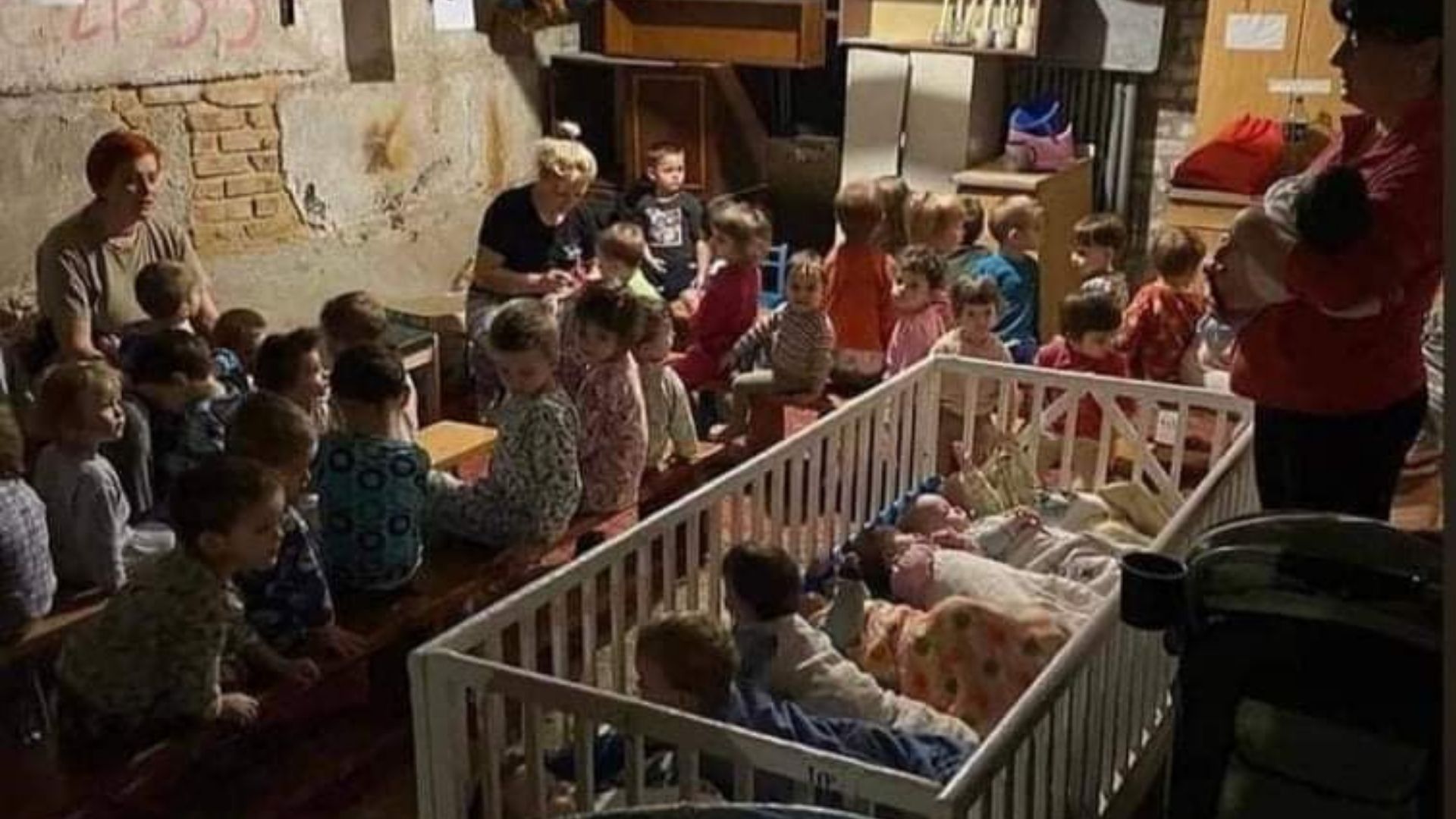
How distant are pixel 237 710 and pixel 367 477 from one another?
1.97 ft

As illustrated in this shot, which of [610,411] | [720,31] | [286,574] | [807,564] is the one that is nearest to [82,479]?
[286,574]

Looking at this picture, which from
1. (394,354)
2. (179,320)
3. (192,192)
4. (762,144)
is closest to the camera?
(394,354)

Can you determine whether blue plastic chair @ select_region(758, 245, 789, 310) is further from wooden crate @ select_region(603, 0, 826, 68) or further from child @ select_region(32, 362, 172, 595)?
child @ select_region(32, 362, 172, 595)

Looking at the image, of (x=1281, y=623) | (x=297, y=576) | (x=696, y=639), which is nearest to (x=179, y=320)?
(x=297, y=576)

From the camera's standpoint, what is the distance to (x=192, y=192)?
230 inches

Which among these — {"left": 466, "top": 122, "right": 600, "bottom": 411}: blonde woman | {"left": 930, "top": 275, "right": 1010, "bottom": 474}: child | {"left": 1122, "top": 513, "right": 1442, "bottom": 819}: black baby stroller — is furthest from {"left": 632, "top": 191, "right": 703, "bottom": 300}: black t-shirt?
{"left": 1122, "top": 513, "right": 1442, "bottom": 819}: black baby stroller

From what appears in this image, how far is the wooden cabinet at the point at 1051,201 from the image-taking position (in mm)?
6500

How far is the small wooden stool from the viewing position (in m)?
4.60

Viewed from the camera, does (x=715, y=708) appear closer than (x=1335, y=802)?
No

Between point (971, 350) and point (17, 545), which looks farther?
point (971, 350)

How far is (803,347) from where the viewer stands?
4.96 metres

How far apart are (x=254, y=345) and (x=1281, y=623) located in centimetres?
345

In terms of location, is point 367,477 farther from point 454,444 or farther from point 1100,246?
point 1100,246

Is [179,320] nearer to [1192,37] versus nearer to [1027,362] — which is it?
[1027,362]
